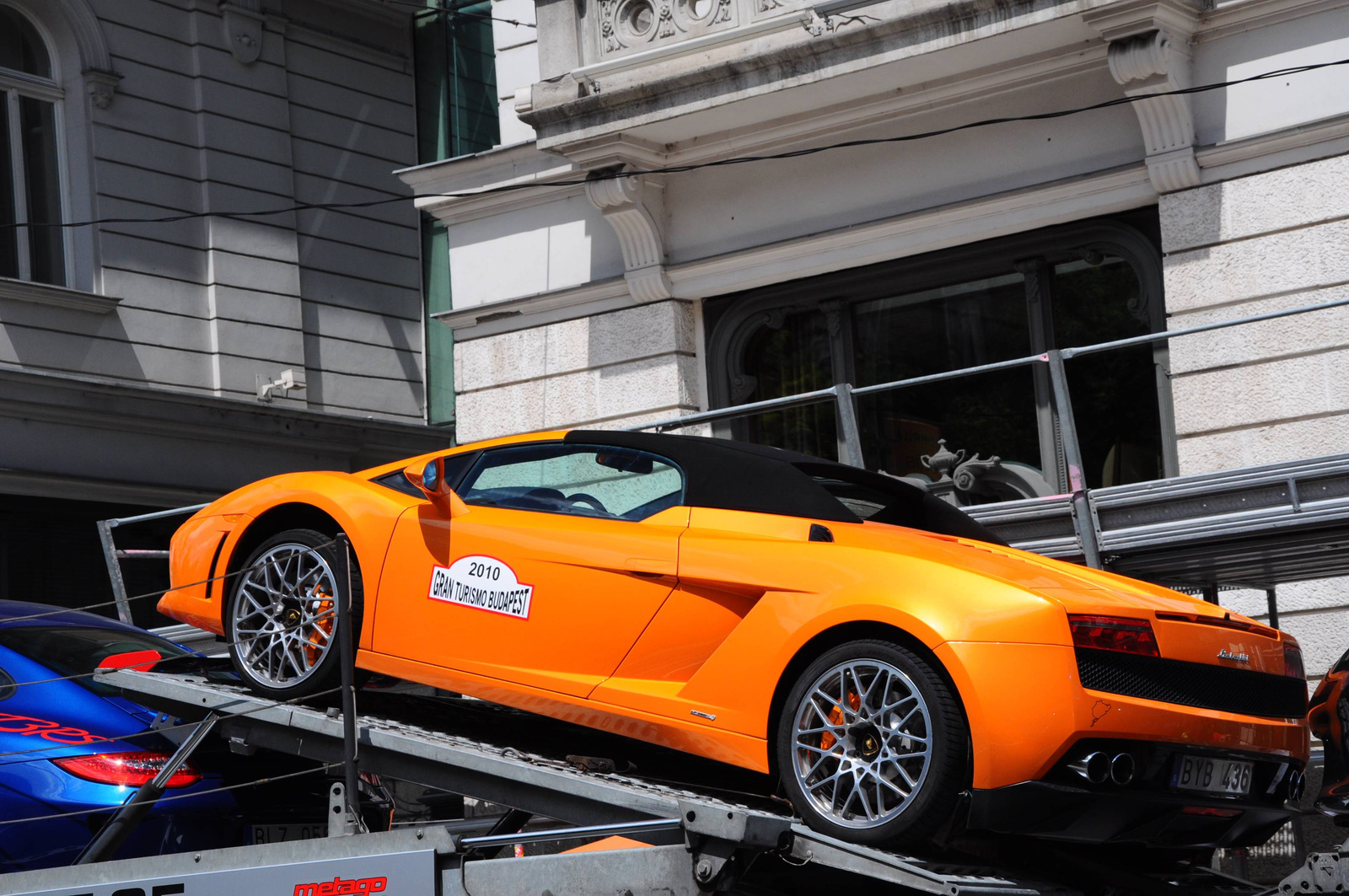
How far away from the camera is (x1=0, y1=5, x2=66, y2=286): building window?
17.2m

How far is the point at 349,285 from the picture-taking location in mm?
20203

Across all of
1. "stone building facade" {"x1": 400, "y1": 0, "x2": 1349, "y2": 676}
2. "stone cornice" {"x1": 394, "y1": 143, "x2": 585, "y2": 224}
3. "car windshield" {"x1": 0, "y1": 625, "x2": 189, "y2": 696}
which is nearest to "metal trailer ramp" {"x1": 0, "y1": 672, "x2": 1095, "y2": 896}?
"car windshield" {"x1": 0, "y1": 625, "x2": 189, "y2": 696}

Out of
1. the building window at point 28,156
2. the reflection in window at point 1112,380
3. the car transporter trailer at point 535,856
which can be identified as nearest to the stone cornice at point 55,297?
the building window at point 28,156

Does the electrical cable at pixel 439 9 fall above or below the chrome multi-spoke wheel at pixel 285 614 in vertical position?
above

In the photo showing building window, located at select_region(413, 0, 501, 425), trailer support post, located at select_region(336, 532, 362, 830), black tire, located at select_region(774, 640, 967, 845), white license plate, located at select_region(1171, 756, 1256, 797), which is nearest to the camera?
black tire, located at select_region(774, 640, 967, 845)

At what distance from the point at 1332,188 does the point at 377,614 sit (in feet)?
23.8

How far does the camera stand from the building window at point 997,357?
11.4 m

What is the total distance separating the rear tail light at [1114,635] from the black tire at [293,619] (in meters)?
2.73

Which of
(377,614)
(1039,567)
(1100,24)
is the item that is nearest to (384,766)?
(377,614)

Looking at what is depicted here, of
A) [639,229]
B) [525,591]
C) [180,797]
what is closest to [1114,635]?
[525,591]

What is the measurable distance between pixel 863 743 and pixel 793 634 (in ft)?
1.37

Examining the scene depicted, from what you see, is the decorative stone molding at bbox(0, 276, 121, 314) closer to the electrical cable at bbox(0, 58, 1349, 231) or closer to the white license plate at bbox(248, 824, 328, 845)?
the electrical cable at bbox(0, 58, 1349, 231)

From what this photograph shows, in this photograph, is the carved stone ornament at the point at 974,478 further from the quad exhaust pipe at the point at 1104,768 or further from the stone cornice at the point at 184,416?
the stone cornice at the point at 184,416

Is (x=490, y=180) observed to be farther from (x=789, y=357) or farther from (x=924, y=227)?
(x=924, y=227)
